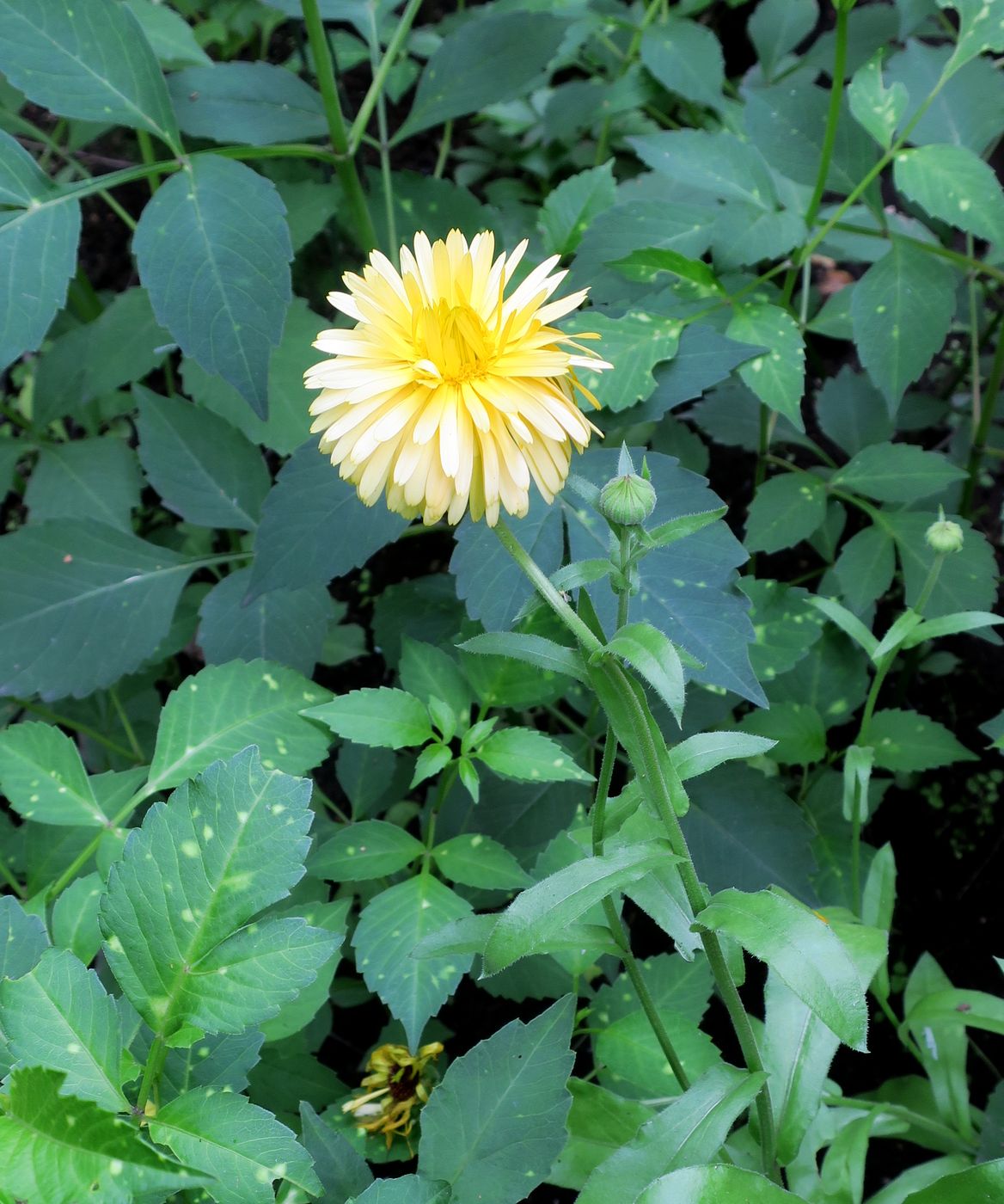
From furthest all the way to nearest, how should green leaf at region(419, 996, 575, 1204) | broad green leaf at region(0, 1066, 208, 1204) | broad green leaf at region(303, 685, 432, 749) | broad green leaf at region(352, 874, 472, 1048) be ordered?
broad green leaf at region(303, 685, 432, 749), broad green leaf at region(352, 874, 472, 1048), green leaf at region(419, 996, 575, 1204), broad green leaf at region(0, 1066, 208, 1204)

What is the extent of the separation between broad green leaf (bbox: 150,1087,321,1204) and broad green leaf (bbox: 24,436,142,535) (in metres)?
1.01

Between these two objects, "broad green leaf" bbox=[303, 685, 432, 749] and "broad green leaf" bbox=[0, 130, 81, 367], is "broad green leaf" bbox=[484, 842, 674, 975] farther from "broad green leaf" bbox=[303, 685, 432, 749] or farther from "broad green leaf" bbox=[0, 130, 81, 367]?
"broad green leaf" bbox=[0, 130, 81, 367]

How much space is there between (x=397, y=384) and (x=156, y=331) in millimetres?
957

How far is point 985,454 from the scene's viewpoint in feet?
5.38

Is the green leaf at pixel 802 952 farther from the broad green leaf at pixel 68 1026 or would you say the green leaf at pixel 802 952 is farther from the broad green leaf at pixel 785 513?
the broad green leaf at pixel 785 513

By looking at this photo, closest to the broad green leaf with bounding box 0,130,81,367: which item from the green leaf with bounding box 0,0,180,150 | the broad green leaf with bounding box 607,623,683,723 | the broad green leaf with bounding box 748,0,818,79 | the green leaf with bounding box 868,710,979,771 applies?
the green leaf with bounding box 0,0,180,150

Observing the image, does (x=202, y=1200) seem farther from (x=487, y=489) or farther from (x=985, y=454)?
(x=985, y=454)

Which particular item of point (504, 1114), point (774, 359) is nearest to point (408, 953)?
point (504, 1114)

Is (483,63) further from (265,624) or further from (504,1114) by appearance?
(504,1114)

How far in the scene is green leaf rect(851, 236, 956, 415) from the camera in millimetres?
1230

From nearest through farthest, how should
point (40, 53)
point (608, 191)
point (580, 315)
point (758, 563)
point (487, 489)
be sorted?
point (487, 489) < point (40, 53) < point (580, 315) < point (608, 191) < point (758, 563)

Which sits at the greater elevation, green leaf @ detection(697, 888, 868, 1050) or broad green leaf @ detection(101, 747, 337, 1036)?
broad green leaf @ detection(101, 747, 337, 1036)

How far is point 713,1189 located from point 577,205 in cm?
120

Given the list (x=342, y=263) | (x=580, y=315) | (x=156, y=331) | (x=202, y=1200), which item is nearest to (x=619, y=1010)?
(x=202, y=1200)
